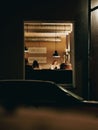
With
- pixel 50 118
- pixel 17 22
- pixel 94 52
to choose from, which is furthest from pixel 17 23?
pixel 50 118

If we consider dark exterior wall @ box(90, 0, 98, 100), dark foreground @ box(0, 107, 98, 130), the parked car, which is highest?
dark exterior wall @ box(90, 0, 98, 100)

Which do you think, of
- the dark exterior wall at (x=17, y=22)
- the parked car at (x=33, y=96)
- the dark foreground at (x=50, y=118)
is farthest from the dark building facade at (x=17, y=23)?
the dark foreground at (x=50, y=118)

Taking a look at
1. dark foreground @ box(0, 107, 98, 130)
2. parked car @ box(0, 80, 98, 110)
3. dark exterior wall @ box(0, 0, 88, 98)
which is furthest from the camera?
dark exterior wall @ box(0, 0, 88, 98)

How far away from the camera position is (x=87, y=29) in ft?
50.2

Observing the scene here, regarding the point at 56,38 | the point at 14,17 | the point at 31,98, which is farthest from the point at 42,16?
the point at 56,38

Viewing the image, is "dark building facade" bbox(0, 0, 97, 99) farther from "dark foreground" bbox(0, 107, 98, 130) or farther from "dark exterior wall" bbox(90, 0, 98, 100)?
"dark foreground" bbox(0, 107, 98, 130)

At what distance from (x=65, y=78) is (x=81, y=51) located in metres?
1.76

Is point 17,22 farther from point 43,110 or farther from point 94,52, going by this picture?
point 43,110

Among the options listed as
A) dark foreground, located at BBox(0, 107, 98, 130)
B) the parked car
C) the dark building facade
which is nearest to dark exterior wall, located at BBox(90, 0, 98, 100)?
the dark building facade

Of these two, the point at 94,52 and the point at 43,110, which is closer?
the point at 43,110

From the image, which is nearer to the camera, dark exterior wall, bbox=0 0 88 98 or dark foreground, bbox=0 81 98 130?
dark foreground, bbox=0 81 98 130

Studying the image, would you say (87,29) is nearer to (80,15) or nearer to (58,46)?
(80,15)

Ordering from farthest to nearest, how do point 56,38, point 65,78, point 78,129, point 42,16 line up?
point 56,38 → point 65,78 → point 42,16 → point 78,129

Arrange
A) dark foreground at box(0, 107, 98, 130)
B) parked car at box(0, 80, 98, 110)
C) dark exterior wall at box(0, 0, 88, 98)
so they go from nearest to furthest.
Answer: dark foreground at box(0, 107, 98, 130) → parked car at box(0, 80, 98, 110) → dark exterior wall at box(0, 0, 88, 98)
